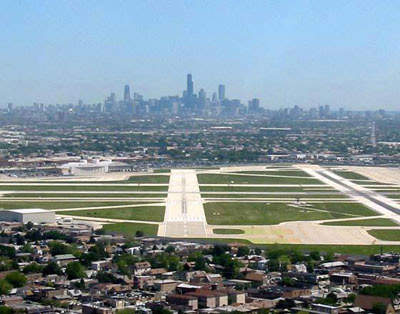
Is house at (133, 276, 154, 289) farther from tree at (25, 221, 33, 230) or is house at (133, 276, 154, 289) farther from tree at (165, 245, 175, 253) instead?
tree at (25, 221, 33, 230)

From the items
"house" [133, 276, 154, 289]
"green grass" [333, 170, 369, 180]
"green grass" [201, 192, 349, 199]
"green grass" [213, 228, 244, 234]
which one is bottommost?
"house" [133, 276, 154, 289]

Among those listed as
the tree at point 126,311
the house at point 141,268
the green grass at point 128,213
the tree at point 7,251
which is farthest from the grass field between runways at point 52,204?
the tree at point 126,311

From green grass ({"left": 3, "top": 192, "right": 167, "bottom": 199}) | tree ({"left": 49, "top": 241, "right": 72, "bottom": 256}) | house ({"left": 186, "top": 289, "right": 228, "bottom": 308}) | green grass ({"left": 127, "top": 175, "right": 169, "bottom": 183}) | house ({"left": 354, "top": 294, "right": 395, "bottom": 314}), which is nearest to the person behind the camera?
house ({"left": 354, "top": 294, "right": 395, "bottom": 314})

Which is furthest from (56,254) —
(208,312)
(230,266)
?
(208,312)

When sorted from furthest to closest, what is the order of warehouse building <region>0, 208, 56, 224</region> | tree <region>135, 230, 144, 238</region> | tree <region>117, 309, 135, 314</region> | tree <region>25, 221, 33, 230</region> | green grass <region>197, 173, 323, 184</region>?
1. green grass <region>197, 173, 323, 184</region>
2. warehouse building <region>0, 208, 56, 224</region>
3. tree <region>25, 221, 33, 230</region>
4. tree <region>135, 230, 144, 238</region>
5. tree <region>117, 309, 135, 314</region>

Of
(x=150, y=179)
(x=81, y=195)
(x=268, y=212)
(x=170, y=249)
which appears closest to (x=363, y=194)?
(x=268, y=212)

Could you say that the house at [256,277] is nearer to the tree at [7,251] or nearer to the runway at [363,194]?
the tree at [7,251]

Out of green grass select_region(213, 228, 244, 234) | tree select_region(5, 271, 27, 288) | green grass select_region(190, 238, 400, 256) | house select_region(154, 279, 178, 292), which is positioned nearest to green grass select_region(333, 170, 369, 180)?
green grass select_region(213, 228, 244, 234)
